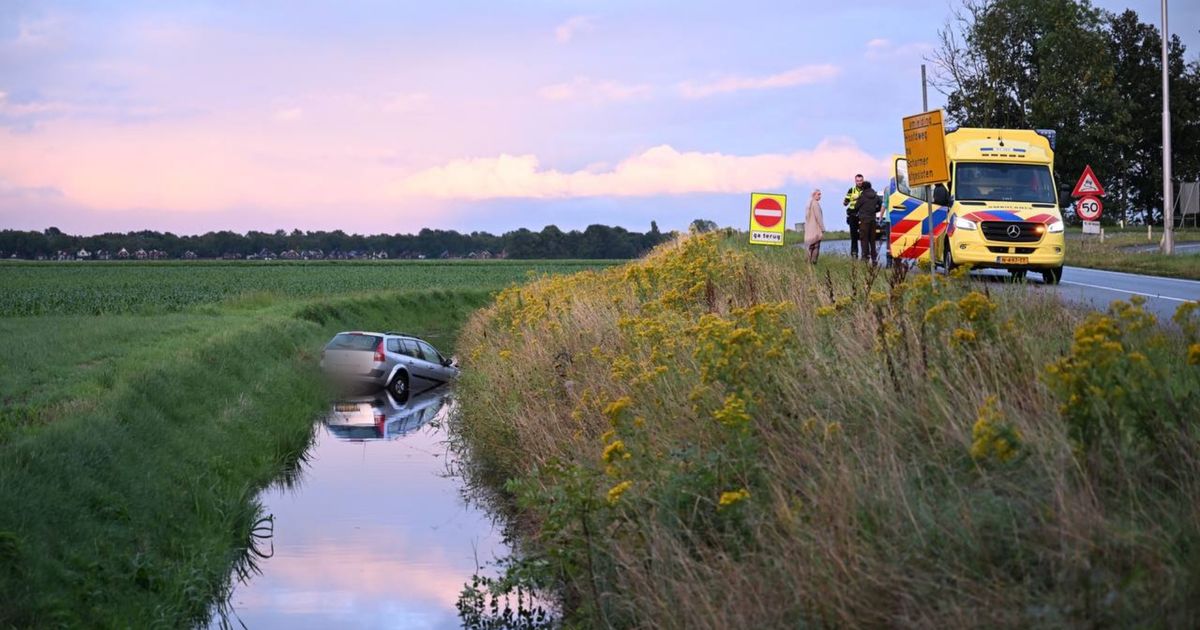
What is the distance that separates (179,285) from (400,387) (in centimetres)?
3251

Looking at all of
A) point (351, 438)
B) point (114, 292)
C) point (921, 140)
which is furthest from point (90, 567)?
point (114, 292)

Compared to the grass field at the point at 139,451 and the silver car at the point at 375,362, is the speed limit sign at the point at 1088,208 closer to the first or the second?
the silver car at the point at 375,362

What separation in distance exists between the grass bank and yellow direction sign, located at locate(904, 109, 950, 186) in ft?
5.94

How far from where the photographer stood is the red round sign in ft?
93.2

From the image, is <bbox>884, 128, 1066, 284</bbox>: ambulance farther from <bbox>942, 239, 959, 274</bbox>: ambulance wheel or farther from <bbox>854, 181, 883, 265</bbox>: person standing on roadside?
<bbox>854, 181, 883, 265</bbox>: person standing on roadside

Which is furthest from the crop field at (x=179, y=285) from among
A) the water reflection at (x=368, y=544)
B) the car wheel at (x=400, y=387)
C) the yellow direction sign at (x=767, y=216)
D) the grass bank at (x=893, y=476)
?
the grass bank at (x=893, y=476)

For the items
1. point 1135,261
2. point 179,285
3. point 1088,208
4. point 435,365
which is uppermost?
point 1088,208

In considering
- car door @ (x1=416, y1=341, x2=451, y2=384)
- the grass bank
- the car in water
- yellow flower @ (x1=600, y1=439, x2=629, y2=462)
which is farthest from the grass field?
yellow flower @ (x1=600, y1=439, x2=629, y2=462)

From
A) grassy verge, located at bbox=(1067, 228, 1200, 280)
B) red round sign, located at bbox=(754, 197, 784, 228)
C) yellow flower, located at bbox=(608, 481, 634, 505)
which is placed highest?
red round sign, located at bbox=(754, 197, 784, 228)

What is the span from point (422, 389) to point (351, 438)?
24.5 ft

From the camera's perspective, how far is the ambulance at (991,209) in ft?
78.2

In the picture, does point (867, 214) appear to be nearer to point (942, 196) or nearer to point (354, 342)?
point (942, 196)

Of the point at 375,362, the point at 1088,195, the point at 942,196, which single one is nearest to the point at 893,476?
the point at 942,196

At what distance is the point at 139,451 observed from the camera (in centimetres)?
1448
